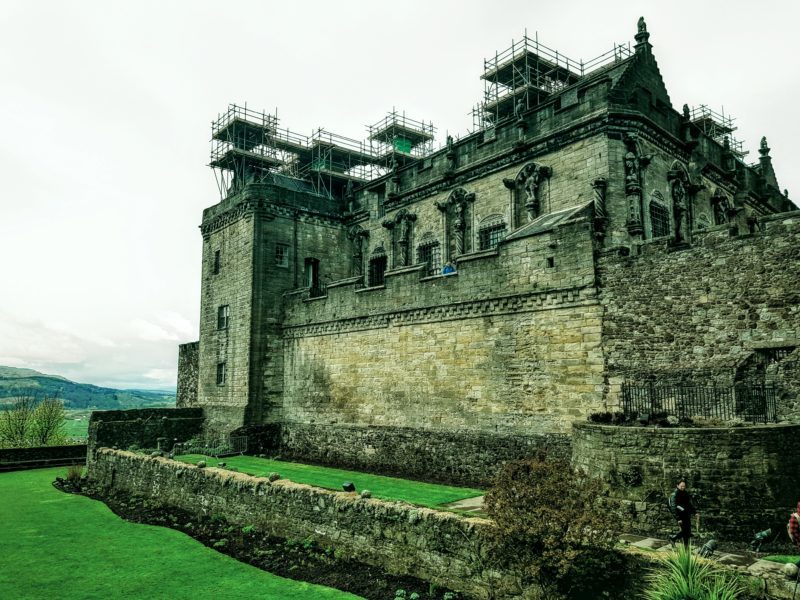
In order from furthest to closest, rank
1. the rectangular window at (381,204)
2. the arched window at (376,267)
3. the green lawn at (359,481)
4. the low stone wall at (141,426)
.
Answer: the arched window at (376,267), the rectangular window at (381,204), the low stone wall at (141,426), the green lawn at (359,481)

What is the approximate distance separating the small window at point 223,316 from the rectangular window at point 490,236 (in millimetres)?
13677

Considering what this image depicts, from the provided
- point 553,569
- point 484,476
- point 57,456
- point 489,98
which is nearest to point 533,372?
point 484,476

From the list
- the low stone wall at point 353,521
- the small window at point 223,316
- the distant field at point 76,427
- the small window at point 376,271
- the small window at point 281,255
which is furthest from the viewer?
the distant field at point 76,427

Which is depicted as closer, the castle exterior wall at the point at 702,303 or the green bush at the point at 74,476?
the castle exterior wall at the point at 702,303

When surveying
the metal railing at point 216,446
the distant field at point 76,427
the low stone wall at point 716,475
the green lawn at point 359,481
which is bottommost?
the distant field at point 76,427

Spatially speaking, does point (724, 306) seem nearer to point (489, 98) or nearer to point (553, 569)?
point (553, 569)

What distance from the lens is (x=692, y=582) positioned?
8.38 meters

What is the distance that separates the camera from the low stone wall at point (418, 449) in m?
18.2

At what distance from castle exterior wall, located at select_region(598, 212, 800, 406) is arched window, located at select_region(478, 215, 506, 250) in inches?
306

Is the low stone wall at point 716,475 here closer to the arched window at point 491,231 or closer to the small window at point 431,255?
the arched window at point 491,231

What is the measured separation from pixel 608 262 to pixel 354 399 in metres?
12.1

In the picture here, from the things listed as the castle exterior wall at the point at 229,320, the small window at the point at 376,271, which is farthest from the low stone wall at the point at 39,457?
the small window at the point at 376,271

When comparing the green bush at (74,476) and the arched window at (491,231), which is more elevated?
the arched window at (491,231)

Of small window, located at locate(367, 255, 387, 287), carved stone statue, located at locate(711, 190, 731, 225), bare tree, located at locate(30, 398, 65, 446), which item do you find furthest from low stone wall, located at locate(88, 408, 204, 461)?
carved stone statue, located at locate(711, 190, 731, 225)
